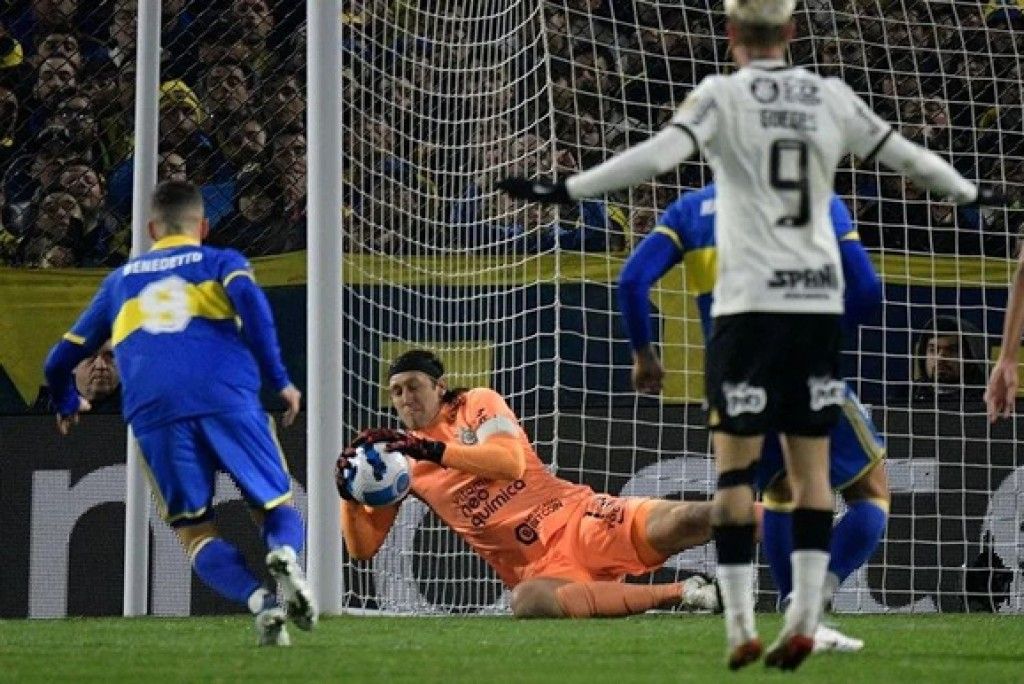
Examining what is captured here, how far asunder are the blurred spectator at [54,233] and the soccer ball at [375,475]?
3.45 m

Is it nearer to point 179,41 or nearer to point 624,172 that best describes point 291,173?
point 179,41

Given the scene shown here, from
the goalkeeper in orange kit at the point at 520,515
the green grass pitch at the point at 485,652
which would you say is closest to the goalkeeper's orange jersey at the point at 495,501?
the goalkeeper in orange kit at the point at 520,515

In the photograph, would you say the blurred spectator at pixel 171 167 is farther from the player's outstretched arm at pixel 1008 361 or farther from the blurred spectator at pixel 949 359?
the player's outstretched arm at pixel 1008 361

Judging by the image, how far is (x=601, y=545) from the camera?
897 cm

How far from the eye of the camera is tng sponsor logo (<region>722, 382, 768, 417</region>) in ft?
17.0

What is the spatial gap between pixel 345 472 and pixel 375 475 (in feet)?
0.40

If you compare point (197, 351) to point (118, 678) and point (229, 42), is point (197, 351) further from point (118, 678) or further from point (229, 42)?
point (229, 42)

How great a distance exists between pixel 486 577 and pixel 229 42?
380 centimetres

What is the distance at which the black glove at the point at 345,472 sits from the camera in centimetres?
851

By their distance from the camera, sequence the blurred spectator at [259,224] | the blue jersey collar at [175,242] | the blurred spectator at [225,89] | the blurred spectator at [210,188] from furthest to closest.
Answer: the blurred spectator at [225,89] < the blurred spectator at [210,188] < the blurred spectator at [259,224] < the blue jersey collar at [175,242]

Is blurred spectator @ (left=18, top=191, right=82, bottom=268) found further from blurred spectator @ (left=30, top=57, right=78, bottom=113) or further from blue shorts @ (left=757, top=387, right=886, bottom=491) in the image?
blue shorts @ (left=757, top=387, right=886, bottom=491)

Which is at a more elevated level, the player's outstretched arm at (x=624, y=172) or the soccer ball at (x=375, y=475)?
the player's outstretched arm at (x=624, y=172)

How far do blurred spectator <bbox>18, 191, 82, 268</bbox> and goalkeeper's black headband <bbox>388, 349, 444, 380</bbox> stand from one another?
9.51ft

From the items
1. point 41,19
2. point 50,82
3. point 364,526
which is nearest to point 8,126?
point 50,82
